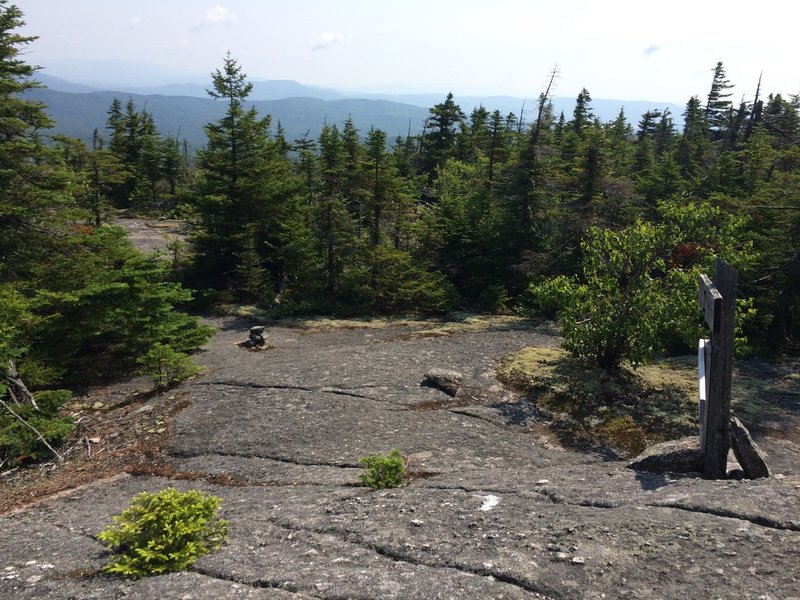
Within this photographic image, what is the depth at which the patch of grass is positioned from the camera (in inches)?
497

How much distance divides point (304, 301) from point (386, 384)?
13.1m

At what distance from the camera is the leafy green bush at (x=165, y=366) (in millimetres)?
15094

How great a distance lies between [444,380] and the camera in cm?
1504

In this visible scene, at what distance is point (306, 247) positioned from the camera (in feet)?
90.7

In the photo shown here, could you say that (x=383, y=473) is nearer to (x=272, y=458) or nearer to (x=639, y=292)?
(x=272, y=458)

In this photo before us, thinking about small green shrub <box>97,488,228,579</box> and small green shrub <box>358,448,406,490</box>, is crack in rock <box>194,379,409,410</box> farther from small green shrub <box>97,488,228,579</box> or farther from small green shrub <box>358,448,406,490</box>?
small green shrub <box>97,488,228,579</box>

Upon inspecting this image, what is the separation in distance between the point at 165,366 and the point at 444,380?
29.4 feet

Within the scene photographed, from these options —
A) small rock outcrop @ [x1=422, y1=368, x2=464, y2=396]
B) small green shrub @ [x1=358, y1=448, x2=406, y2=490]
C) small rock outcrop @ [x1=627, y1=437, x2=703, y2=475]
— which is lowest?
small rock outcrop @ [x1=422, y1=368, x2=464, y2=396]

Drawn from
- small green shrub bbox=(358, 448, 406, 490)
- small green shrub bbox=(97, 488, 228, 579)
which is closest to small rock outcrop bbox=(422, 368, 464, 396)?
small green shrub bbox=(358, 448, 406, 490)

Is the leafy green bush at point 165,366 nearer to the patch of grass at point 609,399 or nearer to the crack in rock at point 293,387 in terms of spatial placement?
the crack in rock at point 293,387

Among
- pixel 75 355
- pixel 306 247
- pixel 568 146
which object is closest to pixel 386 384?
pixel 75 355

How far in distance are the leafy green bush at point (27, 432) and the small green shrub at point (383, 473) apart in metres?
8.20

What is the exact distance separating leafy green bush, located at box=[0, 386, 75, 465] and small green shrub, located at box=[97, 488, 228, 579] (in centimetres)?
685

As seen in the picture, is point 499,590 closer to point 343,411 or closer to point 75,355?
point 343,411
